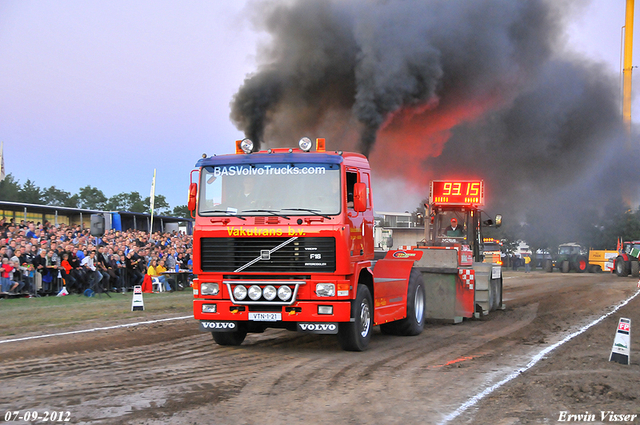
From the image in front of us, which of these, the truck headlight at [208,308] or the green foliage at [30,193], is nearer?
the truck headlight at [208,308]

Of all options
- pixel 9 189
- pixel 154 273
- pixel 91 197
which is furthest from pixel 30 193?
pixel 154 273

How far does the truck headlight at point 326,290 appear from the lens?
8.87 meters

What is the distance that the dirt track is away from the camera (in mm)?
5895

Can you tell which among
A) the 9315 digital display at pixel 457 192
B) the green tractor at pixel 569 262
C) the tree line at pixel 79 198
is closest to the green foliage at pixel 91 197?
the tree line at pixel 79 198

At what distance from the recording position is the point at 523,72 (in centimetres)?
2598

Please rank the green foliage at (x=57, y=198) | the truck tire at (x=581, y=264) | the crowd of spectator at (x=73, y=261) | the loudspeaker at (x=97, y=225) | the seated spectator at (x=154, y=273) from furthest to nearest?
the green foliage at (x=57, y=198)
the truck tire at (x=581, y=264)
the seated spectator at (x=154, y=273)
the loudspeaker at (x=97, y=225)
the crowd of spectator at (x=73, y=261)

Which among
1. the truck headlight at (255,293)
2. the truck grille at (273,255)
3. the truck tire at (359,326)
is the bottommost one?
the truck tire at (359,326)

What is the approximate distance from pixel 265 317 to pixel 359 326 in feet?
4.68

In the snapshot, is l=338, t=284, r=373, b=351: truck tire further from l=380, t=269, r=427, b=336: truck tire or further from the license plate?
l=380, t=269, r=427, b=336: truck tire

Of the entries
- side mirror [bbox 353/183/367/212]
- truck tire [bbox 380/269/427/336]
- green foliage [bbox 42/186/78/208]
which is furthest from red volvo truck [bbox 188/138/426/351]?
green foliage [bbox 42/186/78/208]

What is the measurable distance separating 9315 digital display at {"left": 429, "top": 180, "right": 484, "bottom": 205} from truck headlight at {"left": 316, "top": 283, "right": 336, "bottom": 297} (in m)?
8.01

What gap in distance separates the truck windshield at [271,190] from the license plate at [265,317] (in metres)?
1.44

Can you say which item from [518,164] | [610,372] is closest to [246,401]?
[610,372]

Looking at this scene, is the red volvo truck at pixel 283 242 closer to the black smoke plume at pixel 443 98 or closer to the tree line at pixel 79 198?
the black smoke plume at pixel 443 98
